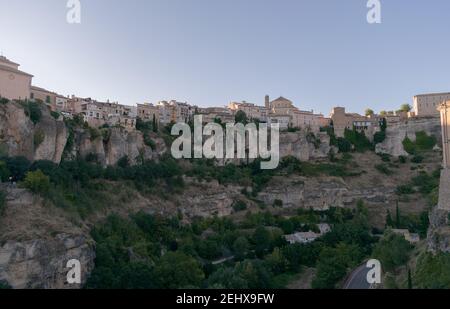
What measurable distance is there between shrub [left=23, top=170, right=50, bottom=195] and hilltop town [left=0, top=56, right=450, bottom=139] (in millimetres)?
13072

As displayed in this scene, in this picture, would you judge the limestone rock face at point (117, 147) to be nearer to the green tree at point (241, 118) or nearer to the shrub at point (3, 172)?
the shrub at point (3, 172)

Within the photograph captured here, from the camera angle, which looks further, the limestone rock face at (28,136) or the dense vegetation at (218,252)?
the limestone rock face at (28,136)

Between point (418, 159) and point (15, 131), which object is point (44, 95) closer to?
point (15, 131)

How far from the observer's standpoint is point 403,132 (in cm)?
5531

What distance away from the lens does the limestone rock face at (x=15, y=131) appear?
30219 mm

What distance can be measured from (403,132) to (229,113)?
2138 centimetres

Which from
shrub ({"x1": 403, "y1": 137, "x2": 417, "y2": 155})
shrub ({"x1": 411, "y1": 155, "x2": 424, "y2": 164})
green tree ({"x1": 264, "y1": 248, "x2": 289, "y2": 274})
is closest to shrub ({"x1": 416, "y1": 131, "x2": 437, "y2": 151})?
shrub ({"x1": 403, "y1": 137, "x2": 417, "y2": 155})

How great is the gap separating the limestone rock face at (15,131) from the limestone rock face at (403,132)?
131ft

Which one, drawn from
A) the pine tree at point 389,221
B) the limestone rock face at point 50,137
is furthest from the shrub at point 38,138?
the pine tree at point 389,221

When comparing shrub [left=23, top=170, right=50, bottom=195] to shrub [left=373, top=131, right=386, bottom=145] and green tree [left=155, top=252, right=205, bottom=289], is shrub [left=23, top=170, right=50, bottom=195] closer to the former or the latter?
green tree [left=155, top=252, right=205, bottom=289]

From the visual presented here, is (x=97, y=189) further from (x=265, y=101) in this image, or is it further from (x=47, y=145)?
(x=265, y=101)

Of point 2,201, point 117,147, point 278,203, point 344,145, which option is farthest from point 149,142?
point 344,145

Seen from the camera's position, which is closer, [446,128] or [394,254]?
[394,254]

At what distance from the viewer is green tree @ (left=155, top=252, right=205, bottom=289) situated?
23.5 meters
